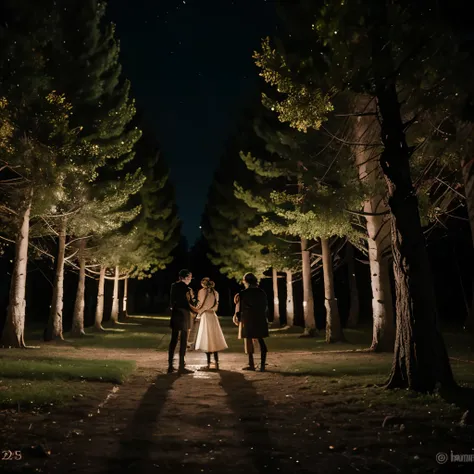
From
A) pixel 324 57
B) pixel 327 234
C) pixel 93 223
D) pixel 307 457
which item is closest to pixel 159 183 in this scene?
pixel 93 223

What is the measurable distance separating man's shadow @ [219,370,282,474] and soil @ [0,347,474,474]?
1 cm

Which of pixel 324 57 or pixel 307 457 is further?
pixel 324 57

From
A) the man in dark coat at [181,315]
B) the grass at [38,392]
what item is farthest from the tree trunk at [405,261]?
the grass at [38,392]

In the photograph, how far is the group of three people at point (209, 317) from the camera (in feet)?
36.3

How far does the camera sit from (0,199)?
54.5 ft

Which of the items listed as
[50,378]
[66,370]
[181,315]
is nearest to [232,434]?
[50,378]

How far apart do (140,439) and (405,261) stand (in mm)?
4708

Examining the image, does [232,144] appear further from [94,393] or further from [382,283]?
[94,393]

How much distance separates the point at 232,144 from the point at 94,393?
95.8 feet

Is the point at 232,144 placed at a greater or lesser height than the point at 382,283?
greater

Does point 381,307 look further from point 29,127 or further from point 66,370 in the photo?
point 29,127

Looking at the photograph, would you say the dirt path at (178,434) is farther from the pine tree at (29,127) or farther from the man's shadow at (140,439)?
the pine tree at (29,127)

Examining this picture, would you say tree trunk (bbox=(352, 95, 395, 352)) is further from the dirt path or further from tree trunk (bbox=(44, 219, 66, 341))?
tree trunk (bbox=(44, 219, 66, 341))

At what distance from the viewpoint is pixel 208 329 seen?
1168 centimetres
